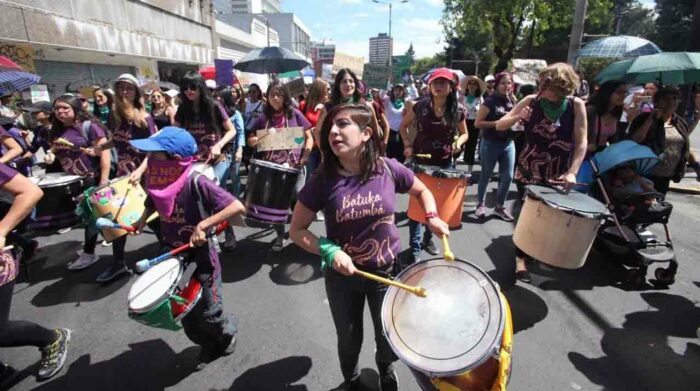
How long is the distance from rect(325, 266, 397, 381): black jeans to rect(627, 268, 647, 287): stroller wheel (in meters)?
3.08

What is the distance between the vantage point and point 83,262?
417cm

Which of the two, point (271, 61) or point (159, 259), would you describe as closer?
point (159, 259)

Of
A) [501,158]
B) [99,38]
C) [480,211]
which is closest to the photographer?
[501,158]

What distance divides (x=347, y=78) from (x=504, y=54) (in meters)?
23.7

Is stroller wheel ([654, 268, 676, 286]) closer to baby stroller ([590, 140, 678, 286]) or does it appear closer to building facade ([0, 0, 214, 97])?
baby stroller ([590, 140, 678, 286])

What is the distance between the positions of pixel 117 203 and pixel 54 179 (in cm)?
125

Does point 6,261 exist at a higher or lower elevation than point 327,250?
lower

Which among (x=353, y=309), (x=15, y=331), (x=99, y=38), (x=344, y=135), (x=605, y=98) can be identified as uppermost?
(x=99, y=38)

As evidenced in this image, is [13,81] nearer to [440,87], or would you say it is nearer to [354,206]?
[440,87]

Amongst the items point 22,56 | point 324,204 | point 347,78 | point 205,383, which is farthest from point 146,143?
point 22,56

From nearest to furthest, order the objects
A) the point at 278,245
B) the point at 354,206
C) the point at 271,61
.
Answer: the point at 354,206, the point at 278,245, the point at 271,61

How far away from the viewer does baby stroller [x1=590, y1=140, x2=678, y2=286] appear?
12.0 feet

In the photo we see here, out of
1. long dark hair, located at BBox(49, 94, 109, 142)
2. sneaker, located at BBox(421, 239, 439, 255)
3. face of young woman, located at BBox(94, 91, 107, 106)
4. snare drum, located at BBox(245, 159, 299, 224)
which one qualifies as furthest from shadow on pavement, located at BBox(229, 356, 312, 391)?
face of young woman, located at BBox(94, 91, 107, 106)

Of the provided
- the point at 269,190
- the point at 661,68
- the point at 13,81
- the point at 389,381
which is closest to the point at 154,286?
the point at 389,381
